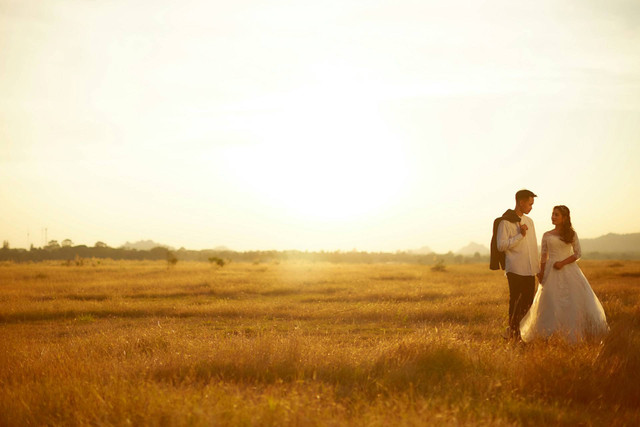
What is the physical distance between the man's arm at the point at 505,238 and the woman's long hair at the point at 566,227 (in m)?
0.81

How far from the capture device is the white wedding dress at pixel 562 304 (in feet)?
30.5

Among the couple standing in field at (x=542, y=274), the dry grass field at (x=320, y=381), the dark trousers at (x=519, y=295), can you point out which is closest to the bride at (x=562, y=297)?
the couple standing in field at (x=542, y=274)

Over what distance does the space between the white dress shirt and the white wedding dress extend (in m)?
0.25

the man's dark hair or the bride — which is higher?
the man's dark hair

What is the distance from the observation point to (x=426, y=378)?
7.00 m

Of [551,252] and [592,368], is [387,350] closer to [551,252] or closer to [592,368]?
[592,368]

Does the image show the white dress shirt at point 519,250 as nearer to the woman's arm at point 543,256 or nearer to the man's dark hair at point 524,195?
the woman's arm at point 543,256

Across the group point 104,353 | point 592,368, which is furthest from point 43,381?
point 592,368

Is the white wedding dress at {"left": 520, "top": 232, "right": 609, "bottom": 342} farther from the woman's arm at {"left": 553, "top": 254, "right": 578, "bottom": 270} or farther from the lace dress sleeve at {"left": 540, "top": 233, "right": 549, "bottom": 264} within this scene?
the woman's arm at {"left": 553, "top": 254, "right": 578, "bottom": 270}

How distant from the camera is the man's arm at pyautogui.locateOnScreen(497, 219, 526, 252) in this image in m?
9.92

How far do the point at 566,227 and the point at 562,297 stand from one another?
1.29 m

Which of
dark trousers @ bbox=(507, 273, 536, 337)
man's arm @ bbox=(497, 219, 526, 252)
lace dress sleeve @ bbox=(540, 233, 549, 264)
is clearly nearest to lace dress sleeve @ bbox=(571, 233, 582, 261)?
lace dress sleeve @ bbox=(540, 233, 549, 264)

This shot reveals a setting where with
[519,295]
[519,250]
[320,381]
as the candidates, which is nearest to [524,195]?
[519,250]

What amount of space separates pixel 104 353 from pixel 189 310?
7.63 meters
